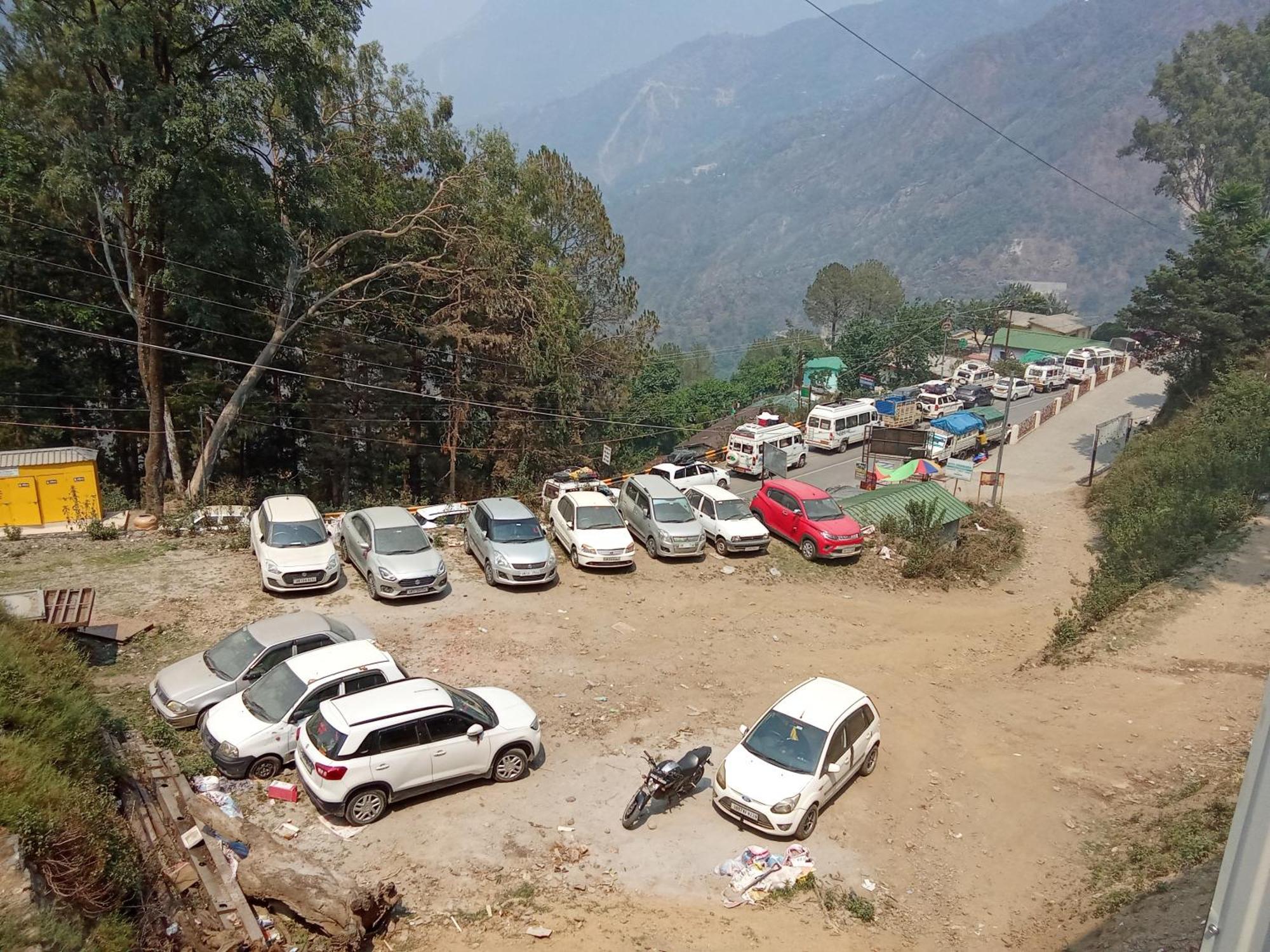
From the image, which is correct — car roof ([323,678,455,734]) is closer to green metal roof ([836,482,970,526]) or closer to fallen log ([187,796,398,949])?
fallen log ([187,796,398,949])

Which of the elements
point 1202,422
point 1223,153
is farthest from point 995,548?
point 1223,153

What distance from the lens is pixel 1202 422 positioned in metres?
27.9

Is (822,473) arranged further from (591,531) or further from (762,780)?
(762,780)

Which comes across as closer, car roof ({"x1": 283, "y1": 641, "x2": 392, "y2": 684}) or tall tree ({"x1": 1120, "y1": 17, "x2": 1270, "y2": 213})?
car roof ({"x1": 283, "y1": 641, "x2": 392, "y2": 684})

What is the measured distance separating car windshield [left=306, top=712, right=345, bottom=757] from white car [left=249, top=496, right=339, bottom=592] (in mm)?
6944

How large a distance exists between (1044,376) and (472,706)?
1981 inches

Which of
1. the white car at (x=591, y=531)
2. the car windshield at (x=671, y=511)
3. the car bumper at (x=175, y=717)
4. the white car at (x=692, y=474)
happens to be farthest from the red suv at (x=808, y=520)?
the car bumper at (x=175, y=717)

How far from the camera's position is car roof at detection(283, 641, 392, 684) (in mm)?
11242

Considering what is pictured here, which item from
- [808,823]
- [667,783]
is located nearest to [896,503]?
[808,823]

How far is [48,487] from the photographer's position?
2103 centimetres

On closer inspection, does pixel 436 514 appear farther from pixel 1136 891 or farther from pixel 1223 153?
pixel 1223 153

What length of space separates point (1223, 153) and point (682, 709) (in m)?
76.7

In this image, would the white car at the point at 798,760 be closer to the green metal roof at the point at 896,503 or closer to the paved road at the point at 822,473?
the green metal roof at the point at 896,503

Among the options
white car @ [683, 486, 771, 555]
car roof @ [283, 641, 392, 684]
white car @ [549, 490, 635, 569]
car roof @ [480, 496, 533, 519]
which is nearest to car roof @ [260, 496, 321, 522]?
car roof @ [480, 496, 533, 519]
